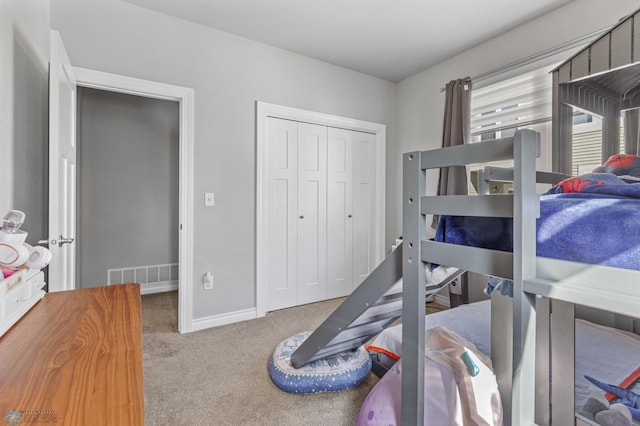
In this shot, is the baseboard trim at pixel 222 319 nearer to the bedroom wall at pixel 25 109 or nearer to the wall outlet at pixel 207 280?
the wall outlet at pixel 207 280

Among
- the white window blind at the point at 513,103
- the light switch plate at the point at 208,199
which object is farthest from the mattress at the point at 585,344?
the light switch plate at the point at 208,199

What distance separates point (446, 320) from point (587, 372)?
72 centimetres

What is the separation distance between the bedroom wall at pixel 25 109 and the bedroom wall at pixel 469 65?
313cm

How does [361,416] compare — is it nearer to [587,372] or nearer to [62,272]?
[587,372]

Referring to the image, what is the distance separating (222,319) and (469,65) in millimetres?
3255

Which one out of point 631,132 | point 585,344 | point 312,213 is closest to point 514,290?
point 585,344

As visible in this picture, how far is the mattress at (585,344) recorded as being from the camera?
1.43 metres

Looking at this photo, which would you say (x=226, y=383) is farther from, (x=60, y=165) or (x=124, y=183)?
(x=124, y=183)

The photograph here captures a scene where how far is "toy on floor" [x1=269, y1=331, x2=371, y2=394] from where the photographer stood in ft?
5.64

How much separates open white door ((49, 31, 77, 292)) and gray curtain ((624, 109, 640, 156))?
319 cm

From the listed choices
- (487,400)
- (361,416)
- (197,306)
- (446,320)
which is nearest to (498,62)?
(446,320)

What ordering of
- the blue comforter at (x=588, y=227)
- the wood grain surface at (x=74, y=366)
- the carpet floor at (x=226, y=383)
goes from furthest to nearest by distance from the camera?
the carpet floor at (x=226, y=383) < the blue comforter at (x=588, y=227) < the wood grain surface at (x=74, y=366)

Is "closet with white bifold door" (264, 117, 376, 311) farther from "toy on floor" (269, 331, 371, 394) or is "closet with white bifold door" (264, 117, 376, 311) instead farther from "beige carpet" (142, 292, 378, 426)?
"toy on floor" (269, 331, 371, 394)

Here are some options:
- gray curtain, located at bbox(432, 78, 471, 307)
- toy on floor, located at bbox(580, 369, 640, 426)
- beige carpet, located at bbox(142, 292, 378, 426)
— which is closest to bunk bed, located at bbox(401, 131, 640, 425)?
toy on floor, located at bbox(580, 369, 640, 426)
